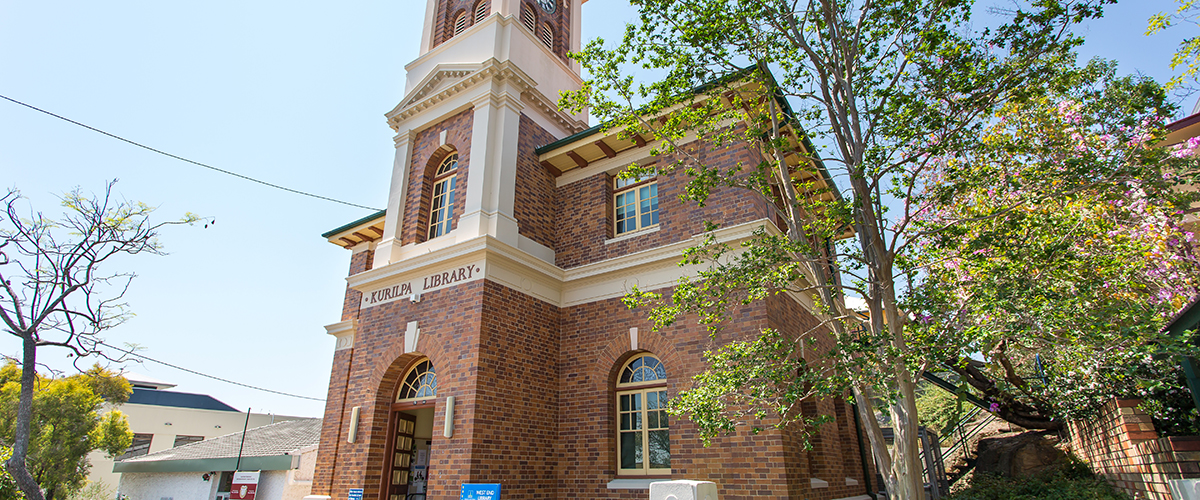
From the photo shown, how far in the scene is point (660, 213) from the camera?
11.9m

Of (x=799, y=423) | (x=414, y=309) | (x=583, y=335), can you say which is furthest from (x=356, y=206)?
(x=799, y=423)

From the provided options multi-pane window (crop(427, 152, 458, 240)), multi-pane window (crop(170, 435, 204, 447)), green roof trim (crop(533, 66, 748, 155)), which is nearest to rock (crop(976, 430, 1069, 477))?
green roof trim (crop(533, 66, 748, 155))

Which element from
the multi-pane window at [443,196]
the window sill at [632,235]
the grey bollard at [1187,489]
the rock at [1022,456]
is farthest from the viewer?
the multi-pane window at [443,196]

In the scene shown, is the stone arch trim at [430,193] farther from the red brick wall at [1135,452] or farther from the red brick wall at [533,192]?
the red brick wall at [1135,452]

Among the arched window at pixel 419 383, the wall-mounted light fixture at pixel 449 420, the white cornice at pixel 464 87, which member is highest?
the white cornice at pixel 464 87

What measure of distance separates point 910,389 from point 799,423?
3.31m

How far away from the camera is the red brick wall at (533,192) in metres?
12.6

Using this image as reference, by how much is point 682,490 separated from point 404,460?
24.4 ft

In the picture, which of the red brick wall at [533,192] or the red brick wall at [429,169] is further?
the red brick wall at [429,169]

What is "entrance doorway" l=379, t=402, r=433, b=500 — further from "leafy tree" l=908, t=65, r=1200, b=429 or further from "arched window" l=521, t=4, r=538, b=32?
"arched window" l=521, t=4, r=538, b=32

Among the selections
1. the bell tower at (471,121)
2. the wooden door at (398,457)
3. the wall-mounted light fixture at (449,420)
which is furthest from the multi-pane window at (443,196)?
the wall-mounted light fixture at (449,420)

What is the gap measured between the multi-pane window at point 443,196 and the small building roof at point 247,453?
33.0 feet

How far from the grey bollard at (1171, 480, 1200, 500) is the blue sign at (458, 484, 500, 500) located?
783 centimetres

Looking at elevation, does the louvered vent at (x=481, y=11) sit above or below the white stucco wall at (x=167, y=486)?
above
